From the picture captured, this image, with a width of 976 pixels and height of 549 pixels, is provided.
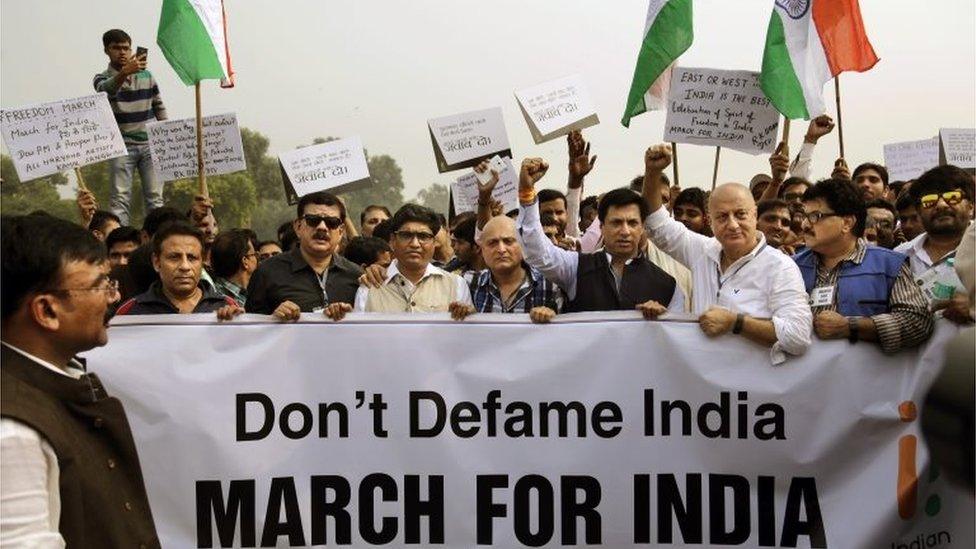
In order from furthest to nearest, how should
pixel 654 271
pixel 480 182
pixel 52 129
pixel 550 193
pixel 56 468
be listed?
1. pixel 52 129
2. pixel 550 193
3. pixel 480 182
4. pixel 654 271
5. pixel 56 468

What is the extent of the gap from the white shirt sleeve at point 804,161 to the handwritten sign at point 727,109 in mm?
687

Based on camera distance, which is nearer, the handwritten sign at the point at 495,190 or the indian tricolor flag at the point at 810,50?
the indian tricolor flag at the point at 810,50

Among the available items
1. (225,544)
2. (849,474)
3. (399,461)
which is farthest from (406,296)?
(849,474)

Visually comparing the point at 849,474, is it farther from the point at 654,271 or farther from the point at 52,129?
the point at 52,129

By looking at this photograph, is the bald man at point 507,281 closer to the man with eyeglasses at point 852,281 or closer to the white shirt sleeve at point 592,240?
the man with eyeglasses at point 852,281

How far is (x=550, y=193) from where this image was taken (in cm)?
902

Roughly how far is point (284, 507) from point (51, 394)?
9.70ft

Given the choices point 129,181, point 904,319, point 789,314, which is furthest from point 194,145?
point 904,319

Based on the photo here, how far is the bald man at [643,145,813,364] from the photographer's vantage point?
5.77 metres

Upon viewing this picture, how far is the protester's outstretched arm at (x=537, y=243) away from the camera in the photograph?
6.45 meters

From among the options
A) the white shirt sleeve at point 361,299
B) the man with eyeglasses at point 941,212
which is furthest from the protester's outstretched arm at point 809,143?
the white shirt sleeve at point 361,299

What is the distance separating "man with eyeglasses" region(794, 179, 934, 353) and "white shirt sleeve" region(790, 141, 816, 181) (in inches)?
132

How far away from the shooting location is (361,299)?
22.4ft

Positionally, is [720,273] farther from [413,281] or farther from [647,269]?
[413,281]
